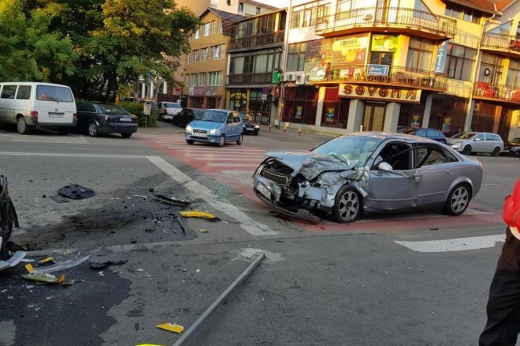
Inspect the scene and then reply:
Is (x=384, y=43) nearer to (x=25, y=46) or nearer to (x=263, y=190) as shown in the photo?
(x=25, y=46)

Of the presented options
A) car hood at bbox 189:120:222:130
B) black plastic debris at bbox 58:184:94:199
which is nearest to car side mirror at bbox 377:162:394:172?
black plastic debris at bbox 58:184:94:199

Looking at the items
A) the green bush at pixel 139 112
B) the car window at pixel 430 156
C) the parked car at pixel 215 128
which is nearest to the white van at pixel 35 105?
the parked car at pixel 215 128

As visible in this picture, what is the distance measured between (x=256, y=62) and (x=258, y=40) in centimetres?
223

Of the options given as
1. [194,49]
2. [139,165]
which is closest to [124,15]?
[139,165]

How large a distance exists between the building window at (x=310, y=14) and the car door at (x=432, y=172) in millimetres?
30277

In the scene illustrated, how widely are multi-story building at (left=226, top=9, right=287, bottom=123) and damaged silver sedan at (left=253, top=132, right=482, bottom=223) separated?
3278cm

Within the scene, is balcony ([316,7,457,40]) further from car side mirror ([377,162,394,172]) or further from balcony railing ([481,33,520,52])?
car side mirror ([377,162,394,172])

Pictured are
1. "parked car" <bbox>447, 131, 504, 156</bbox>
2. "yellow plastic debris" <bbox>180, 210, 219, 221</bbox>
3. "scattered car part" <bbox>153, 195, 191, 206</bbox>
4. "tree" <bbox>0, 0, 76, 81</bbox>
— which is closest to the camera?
"yellow plastic debris" <bbox>180, 210, 219, 221</bbox>

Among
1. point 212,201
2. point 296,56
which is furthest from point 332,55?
point 212,201

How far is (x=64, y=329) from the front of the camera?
327 cm

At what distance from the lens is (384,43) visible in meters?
31.9

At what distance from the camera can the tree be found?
738 inches

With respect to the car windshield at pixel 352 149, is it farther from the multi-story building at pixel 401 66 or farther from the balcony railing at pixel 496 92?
the balcony railing at pixel 496 92

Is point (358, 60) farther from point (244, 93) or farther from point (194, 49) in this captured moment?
point (194, 49)
